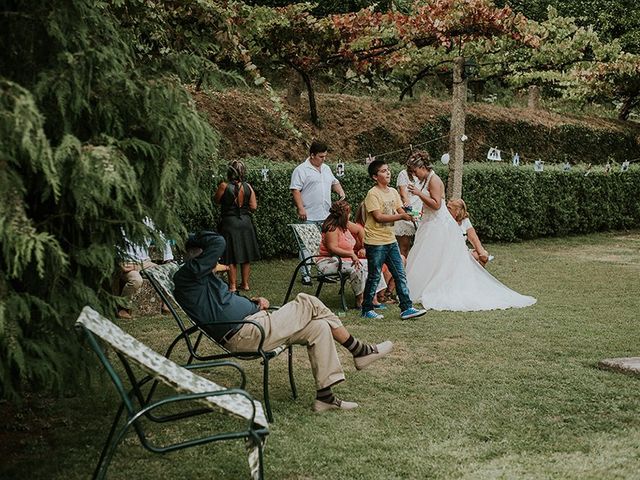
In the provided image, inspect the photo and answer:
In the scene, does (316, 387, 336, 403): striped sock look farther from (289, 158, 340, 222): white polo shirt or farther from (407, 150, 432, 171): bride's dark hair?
(289, 158, 340, 222): white polo shirt

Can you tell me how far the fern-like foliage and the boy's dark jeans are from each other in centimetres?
461

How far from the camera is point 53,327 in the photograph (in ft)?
14.0

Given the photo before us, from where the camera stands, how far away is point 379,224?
897cm

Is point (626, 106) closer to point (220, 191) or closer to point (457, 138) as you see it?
point (457, 138)

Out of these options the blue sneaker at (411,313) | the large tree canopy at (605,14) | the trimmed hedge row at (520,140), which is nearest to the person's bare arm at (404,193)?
the blue sneaker at (411,313)

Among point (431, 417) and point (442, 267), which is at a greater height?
point (442, 267)

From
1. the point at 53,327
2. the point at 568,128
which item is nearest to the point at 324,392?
the point at 53,327

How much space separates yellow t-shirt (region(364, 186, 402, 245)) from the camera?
8.96 meters

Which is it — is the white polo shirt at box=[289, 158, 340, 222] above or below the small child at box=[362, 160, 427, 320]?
above

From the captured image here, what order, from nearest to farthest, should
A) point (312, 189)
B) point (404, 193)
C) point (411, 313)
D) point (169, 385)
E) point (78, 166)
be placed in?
point (78, 166) < point (169, 385) < point (411, 313) < point (404, 193) < point (312, 189)

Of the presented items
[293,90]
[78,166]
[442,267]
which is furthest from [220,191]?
[293,90]

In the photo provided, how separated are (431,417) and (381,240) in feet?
11.7

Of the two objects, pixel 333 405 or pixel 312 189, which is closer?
pixel 333 405

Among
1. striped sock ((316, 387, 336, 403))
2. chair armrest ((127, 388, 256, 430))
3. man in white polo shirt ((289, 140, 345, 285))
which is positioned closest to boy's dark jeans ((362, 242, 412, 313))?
man in white polo shirt ((289, 140, 345, 285))
